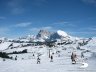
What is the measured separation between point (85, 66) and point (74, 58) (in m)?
9.71

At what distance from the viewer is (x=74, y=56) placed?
36875 millimetres

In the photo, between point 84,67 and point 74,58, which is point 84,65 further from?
point 74,58

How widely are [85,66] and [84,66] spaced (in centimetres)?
25

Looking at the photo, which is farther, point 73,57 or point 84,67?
point 73,57

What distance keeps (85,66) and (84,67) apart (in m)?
0.35

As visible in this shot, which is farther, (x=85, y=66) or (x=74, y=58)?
(x=74, y=58)

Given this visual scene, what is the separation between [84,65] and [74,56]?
9.64 metres

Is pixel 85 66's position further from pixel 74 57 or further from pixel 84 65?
pixel 74 57

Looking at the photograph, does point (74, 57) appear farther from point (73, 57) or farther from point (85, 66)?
point (85, 66)

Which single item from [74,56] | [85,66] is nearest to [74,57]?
[74,56]

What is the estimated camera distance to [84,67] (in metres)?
27.2

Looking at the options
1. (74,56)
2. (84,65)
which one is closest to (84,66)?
(84,65)

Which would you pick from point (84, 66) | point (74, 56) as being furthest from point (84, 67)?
point (74, 56)

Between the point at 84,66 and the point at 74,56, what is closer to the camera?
the point at 84,66
